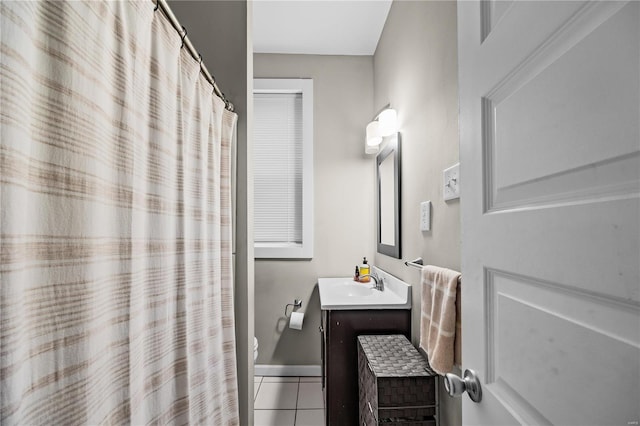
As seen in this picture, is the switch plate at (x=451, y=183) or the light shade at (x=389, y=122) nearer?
the switch plate at (x=451, y=183)

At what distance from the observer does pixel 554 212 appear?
499 mm

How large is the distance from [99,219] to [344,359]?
147cm

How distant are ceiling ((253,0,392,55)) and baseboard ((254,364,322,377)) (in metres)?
2.51

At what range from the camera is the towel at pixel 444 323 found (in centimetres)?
121

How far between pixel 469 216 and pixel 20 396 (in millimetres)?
816

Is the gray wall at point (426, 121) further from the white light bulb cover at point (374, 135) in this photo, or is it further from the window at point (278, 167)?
the window at point (278, 167)

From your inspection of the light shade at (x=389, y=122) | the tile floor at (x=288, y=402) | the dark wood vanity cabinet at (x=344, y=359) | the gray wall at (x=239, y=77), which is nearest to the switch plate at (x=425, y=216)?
the dark wood vanity cabinet at (x=344, y=359)

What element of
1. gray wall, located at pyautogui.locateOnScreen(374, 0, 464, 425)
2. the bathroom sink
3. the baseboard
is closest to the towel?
gray wall, located at pyautogui.locateOnScreen(374, 0, 464, 425)

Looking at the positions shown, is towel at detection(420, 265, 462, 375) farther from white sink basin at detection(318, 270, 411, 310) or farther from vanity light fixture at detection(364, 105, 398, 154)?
vanity light fixture at detection(364, 105, 398, 154)

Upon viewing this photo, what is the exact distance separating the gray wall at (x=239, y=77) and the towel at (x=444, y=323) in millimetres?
817

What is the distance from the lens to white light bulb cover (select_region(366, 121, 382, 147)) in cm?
238

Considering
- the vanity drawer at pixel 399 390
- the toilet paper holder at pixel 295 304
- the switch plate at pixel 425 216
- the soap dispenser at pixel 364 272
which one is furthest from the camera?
the toilet paper holder at pixel 295 304

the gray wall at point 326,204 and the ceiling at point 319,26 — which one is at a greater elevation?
the ceiling at point 319,26

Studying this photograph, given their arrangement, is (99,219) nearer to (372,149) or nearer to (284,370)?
(372,149)
